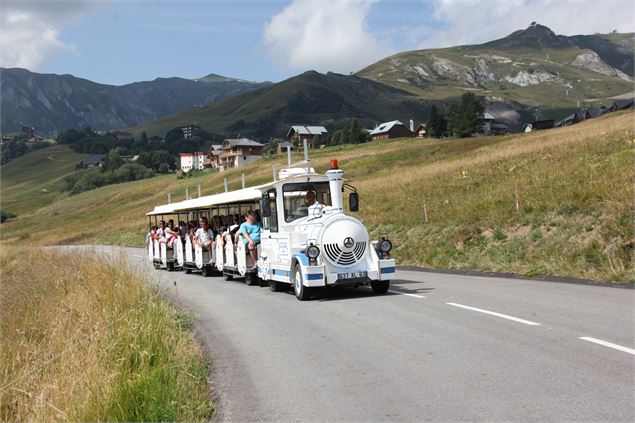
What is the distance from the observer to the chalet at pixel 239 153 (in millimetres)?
162500

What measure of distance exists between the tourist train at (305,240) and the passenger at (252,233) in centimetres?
18

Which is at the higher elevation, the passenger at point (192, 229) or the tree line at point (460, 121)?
the tree line at point (460, 121)

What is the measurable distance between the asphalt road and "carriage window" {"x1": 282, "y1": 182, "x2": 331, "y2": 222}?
2.62m

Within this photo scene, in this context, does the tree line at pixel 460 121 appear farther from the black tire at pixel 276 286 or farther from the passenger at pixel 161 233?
the black tire at pixel 276 286

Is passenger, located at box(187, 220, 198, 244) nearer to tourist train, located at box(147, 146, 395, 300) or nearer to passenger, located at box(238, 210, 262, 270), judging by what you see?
tourist train, located at box(147, 146, 395, 300)

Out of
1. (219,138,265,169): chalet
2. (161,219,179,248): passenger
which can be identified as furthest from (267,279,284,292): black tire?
(219,138,265,169): chalet

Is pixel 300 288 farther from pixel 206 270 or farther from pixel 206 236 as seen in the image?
pixel 206 270

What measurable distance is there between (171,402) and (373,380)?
2.04 meters

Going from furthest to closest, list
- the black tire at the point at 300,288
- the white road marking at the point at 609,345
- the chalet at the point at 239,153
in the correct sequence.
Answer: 1. the chalet at the point at 239,153
2. the black tire at the point at 300,288
3. the white road marking at the point at 609,345

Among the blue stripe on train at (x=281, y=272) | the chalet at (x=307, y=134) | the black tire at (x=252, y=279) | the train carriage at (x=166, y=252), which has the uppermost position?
the chalet at (x=307, y=134)

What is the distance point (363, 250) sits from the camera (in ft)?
46.3

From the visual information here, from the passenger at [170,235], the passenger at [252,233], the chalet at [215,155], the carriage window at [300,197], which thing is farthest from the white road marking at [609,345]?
the chalet at [215,155]

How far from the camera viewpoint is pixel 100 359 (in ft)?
24.8

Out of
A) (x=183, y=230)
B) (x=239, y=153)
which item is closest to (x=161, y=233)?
(x=183, y=230)
